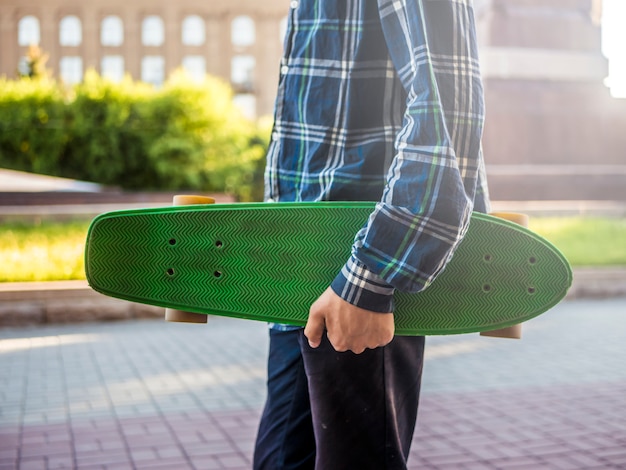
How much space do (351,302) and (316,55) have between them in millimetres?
559

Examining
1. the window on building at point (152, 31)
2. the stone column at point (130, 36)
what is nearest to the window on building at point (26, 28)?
the stone column at point (130, 36)

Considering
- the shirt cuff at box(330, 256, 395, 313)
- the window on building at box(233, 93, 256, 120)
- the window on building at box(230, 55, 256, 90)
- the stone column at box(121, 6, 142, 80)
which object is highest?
the stone column at box(121, 6, 142, 80)

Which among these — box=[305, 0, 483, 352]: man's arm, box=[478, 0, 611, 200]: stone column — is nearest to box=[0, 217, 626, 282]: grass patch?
box=[478, 0, 611, 200]: stone column

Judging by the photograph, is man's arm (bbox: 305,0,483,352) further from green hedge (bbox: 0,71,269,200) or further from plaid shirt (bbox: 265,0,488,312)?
green hedge (bbox: 0,71,269,200)

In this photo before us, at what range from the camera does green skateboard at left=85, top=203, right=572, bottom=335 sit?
1.75m

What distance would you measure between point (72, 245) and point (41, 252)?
0.74m

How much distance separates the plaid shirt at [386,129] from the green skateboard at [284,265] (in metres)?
0.10

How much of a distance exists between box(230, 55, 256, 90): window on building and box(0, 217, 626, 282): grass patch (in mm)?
45913

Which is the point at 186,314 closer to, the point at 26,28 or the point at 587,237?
the point at 587,237

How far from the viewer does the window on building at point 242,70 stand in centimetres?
5838

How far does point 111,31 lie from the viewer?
58.4m

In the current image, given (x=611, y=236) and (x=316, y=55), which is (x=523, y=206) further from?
(x=316, y=55)

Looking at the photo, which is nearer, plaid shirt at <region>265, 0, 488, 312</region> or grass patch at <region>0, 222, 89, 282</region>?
plaid shirt at <region>265, 0, 488, 312</region>

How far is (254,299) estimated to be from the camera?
5.99 ft
